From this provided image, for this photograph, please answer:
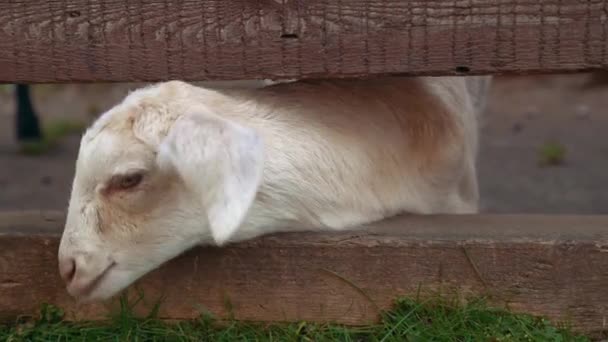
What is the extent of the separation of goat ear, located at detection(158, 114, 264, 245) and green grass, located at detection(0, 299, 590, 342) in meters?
0.46

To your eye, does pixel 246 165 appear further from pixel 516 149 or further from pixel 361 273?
pixel 516 149

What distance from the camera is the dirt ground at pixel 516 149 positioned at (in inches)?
192

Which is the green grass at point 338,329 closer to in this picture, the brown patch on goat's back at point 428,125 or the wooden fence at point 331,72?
the wooden fence at point 331,72

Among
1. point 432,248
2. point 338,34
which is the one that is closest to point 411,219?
point 432,248

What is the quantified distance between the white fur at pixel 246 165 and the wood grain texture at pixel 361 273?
9cm

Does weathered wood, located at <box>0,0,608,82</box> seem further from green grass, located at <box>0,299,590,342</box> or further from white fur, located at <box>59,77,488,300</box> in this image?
green grass, located at <box>0,299,590,342</box>

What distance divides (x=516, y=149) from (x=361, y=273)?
400 centimetres

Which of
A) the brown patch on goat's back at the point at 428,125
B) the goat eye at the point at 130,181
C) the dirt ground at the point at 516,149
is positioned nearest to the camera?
the goat eye at the point at 130,181

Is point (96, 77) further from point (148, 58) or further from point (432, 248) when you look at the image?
point (432, 248)

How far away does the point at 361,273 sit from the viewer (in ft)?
7.64

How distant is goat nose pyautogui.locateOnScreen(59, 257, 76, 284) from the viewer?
2.19m

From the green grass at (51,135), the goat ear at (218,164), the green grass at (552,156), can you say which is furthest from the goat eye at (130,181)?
the green grass at (51,135)

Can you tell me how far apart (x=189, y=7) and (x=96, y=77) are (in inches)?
10.9

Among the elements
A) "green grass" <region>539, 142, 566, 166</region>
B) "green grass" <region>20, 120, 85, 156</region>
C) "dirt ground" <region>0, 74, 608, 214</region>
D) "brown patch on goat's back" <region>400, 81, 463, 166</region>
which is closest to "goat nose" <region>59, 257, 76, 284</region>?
"brown patch on goat's back" <region>400, 81, 463, 166</region>
